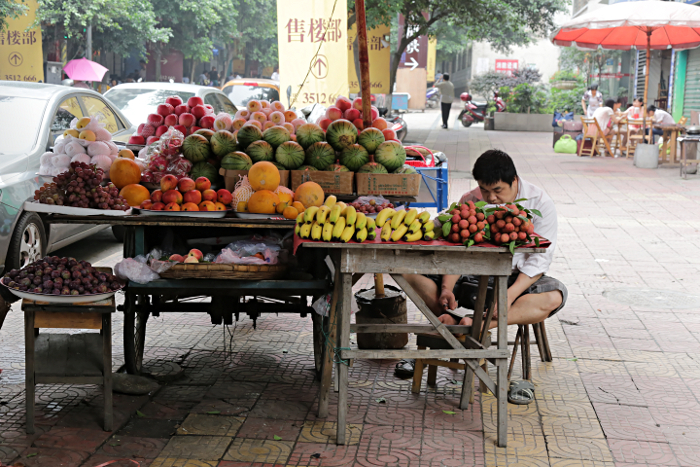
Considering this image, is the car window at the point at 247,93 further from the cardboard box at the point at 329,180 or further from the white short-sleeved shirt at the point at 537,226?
the white short-sleeved shirt at the point at 537,226

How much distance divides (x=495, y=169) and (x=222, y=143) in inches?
70.0

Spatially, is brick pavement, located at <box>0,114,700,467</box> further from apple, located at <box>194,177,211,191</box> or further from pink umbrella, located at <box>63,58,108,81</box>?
pink umbrella, located at <box>63,58,108,81</box>

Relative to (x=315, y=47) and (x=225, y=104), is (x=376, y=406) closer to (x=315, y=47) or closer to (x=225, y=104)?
(x=315, y=47)

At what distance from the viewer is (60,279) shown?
342cm

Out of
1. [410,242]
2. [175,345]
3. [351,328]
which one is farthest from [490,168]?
[175,345]

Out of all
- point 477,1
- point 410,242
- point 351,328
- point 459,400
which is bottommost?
point 459,400

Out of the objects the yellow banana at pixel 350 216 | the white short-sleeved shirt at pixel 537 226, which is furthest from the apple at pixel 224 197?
the white short-sleeved shirt at pixel 537 226

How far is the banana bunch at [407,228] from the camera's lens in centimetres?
330

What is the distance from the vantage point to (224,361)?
4531 mm

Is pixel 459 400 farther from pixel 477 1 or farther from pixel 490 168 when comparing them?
pixel 477 1

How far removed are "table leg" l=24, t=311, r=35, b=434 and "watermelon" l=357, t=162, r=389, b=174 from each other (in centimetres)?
205

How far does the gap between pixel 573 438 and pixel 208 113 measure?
3.33m

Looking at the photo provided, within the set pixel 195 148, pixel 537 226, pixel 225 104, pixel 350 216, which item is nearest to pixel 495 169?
pixel 537 226

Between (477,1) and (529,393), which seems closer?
(529,393)
